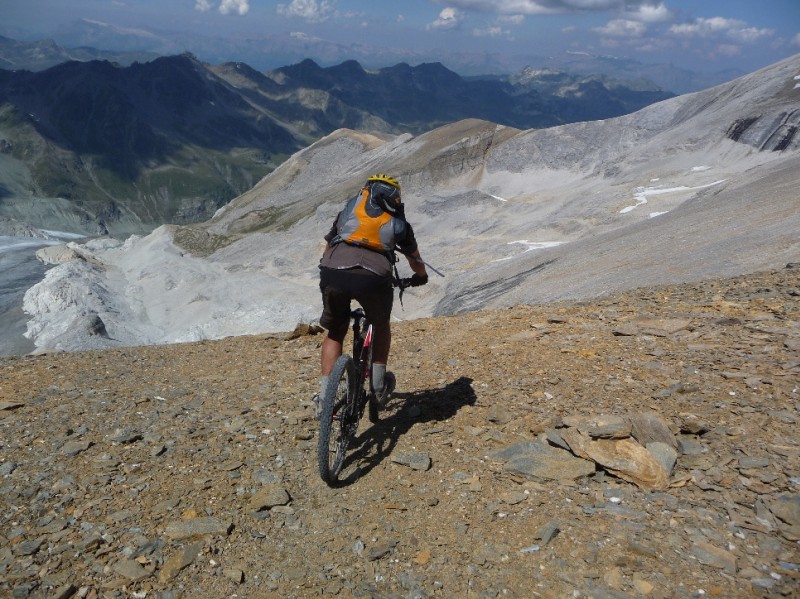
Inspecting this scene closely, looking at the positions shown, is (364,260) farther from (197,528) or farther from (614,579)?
(614,579)

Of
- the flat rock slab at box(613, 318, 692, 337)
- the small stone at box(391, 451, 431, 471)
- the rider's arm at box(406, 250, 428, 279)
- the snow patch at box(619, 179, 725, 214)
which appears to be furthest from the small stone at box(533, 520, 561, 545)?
the snow patch at box(619, 179, 725, 214)

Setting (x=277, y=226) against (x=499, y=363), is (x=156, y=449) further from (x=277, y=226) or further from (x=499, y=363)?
(x=277, y=226)

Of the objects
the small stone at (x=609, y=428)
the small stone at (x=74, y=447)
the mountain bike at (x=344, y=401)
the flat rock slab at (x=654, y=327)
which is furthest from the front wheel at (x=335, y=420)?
the flat rock slab at (x=654, y=327)

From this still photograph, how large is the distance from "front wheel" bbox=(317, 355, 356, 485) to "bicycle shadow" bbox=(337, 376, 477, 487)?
0.25 metres

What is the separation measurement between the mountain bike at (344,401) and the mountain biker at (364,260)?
0.26 m

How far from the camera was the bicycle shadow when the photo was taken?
6.66 metres

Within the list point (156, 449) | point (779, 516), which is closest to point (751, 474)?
point (779, 516)

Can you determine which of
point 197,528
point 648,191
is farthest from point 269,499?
point 648,191

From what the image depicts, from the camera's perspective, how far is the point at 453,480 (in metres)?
6.02

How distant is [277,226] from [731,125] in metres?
59.3

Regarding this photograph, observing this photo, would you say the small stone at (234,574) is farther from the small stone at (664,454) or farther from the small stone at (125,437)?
the small stone at (664,454)

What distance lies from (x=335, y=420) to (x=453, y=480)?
4.73 feet

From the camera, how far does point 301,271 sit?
2574 inches

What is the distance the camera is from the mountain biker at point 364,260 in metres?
6.18
